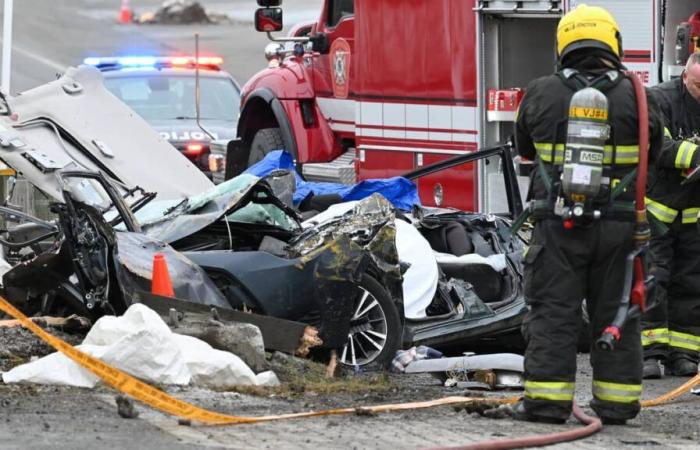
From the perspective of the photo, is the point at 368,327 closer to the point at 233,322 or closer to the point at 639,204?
the point at 233,322

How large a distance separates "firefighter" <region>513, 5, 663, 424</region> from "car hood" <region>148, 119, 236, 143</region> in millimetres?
10940

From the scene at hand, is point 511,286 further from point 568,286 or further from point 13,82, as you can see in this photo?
point 13,82

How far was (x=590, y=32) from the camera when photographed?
21.3 feet

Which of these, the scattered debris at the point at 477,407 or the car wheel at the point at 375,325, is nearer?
the scattered debris at the point at 477,407

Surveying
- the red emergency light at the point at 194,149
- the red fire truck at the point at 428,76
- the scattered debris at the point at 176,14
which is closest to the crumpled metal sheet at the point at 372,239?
the red fire truck at the point at 428,76

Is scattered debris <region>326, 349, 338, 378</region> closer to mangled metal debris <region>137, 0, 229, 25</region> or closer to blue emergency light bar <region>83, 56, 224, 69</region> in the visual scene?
blue emergency light bar <region>83, 56, 224, 69</region>

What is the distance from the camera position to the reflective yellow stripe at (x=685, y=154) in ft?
27.1

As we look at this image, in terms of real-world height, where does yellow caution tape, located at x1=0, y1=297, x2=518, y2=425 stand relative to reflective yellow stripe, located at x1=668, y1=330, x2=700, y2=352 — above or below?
above

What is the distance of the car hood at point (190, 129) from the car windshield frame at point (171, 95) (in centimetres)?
17

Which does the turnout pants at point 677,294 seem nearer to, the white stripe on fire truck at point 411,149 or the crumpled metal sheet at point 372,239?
the crumpled metal sheet at point 372,239

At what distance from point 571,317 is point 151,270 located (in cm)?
220

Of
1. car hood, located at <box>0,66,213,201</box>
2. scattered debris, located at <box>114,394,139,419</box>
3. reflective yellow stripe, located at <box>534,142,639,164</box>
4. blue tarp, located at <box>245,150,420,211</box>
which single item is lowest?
scattered debris, located at <box>114,394,139,419</box>

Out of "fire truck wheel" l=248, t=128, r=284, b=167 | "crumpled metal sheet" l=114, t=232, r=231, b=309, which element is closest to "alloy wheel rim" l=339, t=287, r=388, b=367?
"crumpled metal sheet" l=114, t=232, r=231, b=309

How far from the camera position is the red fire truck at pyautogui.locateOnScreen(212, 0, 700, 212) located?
33.8 ft
